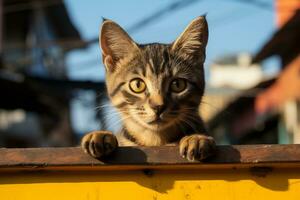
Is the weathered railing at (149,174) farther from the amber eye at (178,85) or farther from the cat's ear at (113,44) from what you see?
the cat's ear at (113,44)

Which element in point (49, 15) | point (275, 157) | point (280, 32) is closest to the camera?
point (275, 157)

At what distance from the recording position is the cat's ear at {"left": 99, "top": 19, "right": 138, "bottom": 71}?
392 centimetres

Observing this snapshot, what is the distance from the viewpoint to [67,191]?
8.73ft

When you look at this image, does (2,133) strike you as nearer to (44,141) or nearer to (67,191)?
(44,141)

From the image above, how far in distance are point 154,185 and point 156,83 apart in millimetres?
1107

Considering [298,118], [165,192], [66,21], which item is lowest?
[165,192]

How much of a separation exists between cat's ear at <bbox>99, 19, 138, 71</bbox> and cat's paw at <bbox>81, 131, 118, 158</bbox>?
1174mm

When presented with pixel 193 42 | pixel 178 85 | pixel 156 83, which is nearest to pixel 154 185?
pixel 156 83

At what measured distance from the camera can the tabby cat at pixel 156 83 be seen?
11.9 feet

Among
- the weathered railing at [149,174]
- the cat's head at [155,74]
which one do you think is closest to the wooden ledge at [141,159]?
the weathered railing at [149,174]

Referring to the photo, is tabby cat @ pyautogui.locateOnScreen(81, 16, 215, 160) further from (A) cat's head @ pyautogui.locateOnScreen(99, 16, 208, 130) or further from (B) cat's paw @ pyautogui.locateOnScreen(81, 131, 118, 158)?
(B) cat's paw @ pyautogui.locateOnScreen(81, 131, 118, 158)

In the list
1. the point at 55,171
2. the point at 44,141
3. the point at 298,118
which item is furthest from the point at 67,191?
the point at 44,141

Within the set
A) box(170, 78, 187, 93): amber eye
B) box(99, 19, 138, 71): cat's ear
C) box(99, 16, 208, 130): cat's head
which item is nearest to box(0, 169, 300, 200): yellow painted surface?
box(99, 16, 208, 130): cat's head

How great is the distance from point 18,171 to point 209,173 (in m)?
0.82
